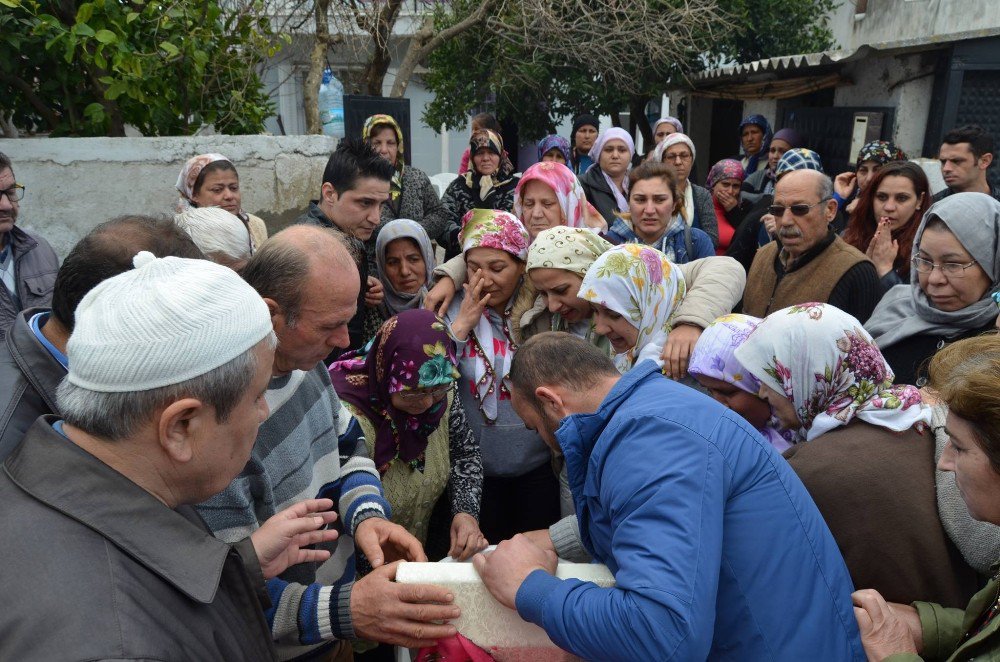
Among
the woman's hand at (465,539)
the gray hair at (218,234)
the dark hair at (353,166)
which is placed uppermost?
the dark hair at (353,166)

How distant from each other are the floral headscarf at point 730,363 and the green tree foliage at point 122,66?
410 cm

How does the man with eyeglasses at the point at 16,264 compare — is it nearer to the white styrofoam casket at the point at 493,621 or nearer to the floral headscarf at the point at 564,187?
the floral headscarf at the point at 564,187

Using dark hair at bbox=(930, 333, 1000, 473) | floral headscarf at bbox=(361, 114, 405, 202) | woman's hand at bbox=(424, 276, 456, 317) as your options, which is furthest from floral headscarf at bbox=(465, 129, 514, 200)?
dark hair at bbox=(930, 333, 1000, 473)

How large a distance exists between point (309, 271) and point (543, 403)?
0.75 metres

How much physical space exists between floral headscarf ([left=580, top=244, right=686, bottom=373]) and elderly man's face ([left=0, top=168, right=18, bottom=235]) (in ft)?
9.18

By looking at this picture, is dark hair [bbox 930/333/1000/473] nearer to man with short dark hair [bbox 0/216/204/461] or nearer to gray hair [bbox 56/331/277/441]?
gray hair [bbox 56/331/277/441]

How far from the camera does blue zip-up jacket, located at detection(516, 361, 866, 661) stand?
1396 mm

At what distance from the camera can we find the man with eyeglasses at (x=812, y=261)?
337 cm

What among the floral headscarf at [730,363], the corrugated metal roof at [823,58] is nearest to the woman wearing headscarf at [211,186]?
the floral headscarf at [730,363]

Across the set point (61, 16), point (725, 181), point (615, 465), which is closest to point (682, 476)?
point (615, 465)

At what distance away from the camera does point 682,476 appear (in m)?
1.47

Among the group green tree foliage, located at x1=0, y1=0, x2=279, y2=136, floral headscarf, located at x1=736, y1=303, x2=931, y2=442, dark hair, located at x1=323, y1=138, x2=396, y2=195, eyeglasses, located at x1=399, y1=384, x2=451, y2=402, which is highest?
green tree foliage, located at x1=0, y1=0, x2=279, y2=136

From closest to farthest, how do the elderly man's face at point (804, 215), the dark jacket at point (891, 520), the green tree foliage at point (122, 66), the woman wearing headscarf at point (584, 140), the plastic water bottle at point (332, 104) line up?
the dark jacket at point (891, 520) < the elderly man's face at point (804, 215) < the green tree foliage at point (122, 66) < the woman wearing headscarf at point (584, 140) < the plastic water bottle at point (332, 104)

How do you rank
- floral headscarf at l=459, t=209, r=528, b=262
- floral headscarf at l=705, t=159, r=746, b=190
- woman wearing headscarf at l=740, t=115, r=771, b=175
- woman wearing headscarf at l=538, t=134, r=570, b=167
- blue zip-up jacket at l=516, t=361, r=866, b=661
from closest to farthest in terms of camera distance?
blue zip-up jacket at l=516, t=361, r=866, b=661 → floral headscarf at l=459, t=209, r=528, b=262 → floral headscarf at l=705, t=159, r=746, b=190 → woman wearing headscarf at l=538, t=134, r=570, b=167 → woman wearing headscarf at l=740, t=115, r=771, b=175
